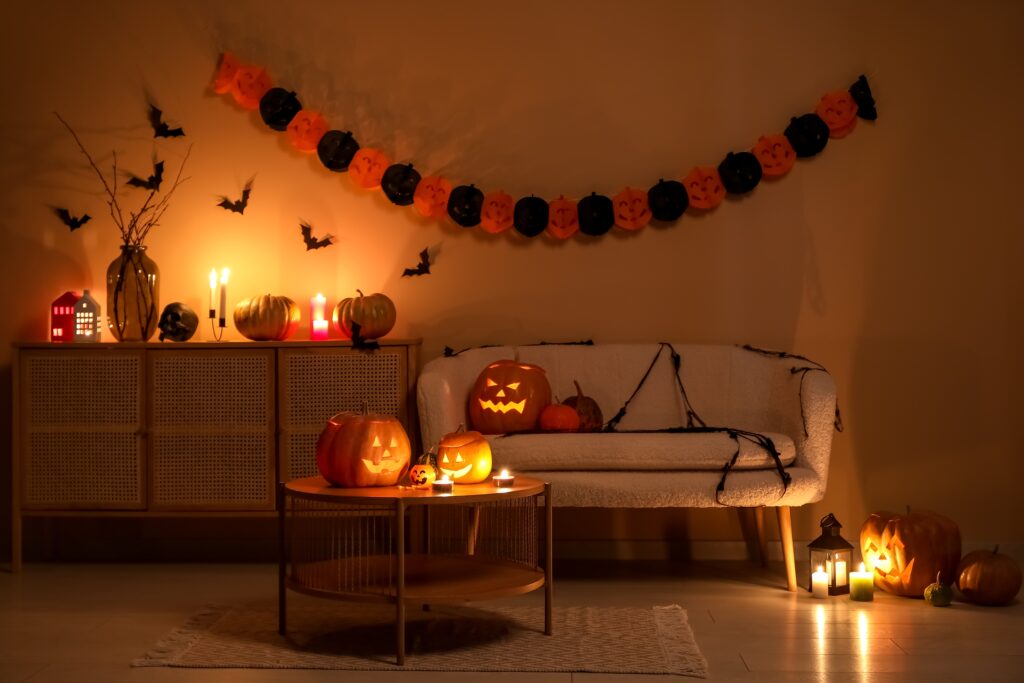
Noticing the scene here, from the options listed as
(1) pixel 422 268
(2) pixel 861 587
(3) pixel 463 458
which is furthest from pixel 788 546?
(1) pixel 422 268

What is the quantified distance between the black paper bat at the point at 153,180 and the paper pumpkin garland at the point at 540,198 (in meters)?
0.41

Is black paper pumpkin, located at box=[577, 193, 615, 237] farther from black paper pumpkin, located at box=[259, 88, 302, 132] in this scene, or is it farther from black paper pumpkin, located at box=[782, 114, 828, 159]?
black paper pumpkin, located at box=[259, 88, 302, 132]

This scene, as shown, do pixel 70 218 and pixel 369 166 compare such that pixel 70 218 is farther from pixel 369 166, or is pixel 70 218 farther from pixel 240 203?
pixel 369 166

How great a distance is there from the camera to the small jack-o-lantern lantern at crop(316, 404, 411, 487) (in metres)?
3.24

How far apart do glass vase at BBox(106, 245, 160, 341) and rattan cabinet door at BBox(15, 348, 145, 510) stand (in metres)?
0.17

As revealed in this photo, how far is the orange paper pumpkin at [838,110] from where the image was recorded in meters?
4.77

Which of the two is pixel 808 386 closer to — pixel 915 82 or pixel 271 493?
pixel 915 82

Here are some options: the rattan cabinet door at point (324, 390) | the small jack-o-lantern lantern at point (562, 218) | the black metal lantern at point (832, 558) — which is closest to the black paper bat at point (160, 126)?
the rattan cabinet door at point (324, 390)

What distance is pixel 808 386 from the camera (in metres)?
4.16

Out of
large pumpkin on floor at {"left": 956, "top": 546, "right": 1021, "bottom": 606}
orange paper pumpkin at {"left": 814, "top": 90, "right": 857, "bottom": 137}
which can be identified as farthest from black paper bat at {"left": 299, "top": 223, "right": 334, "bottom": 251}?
large pumpkin on floor at {"left": 956, "top": 546, "right": 1021, "bottom": 606}

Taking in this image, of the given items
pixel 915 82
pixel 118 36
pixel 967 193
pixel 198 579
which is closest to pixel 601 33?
A: pixel 915 82

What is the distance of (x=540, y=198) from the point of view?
194 inches

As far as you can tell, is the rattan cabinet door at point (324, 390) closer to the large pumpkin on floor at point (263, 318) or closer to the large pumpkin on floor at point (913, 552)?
the large pumpkin on floor at point (263, 318)

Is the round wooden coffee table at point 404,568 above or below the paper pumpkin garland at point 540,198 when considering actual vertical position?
below
